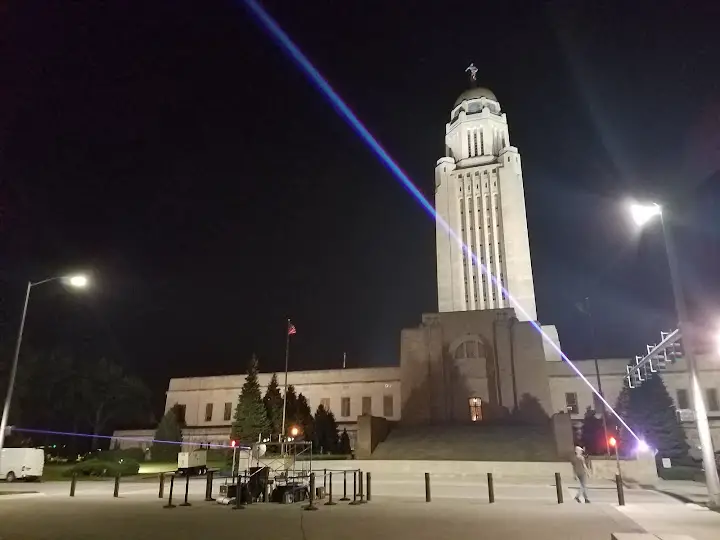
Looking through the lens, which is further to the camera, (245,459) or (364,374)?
(364,374)

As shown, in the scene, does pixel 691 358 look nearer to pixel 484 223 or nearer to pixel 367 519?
pixel 367 519

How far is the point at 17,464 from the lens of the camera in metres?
26.6

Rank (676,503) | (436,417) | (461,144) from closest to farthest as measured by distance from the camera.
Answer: (676,503), (436,417), (461,144)

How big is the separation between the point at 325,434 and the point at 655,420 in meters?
27.9

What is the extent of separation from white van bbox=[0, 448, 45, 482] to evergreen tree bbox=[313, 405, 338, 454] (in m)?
24.2

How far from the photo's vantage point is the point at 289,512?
13.2m

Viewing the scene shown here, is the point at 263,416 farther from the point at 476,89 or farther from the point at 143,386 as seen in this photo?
the point at 476,89

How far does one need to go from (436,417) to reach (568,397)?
646 inches

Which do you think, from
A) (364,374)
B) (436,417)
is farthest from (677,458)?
(364,374)

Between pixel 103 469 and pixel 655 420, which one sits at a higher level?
pixel 655 420

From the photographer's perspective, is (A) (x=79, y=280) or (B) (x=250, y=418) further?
(B) (x=250, y=418)

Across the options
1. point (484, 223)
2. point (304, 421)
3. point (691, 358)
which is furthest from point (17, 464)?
point (484, 223)

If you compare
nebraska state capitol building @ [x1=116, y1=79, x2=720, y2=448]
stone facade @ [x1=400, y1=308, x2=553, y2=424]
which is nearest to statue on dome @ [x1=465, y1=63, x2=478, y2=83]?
nebraska state capitol building @ [x1=116, y1=79, x2=720, y2=448]

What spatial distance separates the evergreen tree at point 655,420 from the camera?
4278 centimetres
